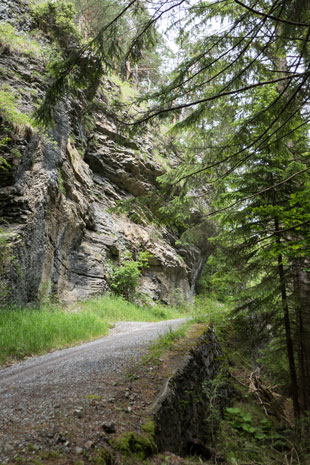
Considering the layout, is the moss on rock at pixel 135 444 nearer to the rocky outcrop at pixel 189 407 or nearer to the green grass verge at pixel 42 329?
the rocky outcrop at pixel 189 407

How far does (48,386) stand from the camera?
9.79ft

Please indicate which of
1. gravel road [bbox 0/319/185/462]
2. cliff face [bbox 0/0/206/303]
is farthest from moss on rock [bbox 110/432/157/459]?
cliff face [bbox 0/0/206/303]

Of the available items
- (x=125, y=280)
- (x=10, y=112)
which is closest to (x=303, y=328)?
(x=125, y=280)

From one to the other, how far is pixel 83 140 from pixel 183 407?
12.2 meters

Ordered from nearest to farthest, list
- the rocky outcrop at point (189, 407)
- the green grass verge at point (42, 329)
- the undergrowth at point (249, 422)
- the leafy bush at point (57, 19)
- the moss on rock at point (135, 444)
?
1. the moss on rock at point (135, 444)
2. the rocky outcrop at point (189, 407)
3. the undergrowth at point (249, 422)
4. the green grass verge at point (42, 329)
5. the leafy bush at point (57, 19)

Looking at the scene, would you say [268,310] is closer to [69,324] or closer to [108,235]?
[69,324]

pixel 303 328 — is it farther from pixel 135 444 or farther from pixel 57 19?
pixel 57 19

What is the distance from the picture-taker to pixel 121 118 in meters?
4.39

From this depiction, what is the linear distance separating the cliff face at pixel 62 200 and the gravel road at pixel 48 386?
2955mm

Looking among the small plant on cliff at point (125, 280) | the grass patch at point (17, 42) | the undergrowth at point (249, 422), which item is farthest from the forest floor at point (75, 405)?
the grass patch at point (17, 42)

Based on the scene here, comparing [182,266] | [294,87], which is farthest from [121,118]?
[182,266]

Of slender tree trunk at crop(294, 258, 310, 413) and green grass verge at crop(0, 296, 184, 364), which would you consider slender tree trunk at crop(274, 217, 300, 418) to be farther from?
green grass verge at crop(0, 296, 184, 364)

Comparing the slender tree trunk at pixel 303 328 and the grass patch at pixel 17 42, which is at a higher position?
the grass patch at pixel 17 42

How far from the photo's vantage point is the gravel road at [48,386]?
2020 millimetres
